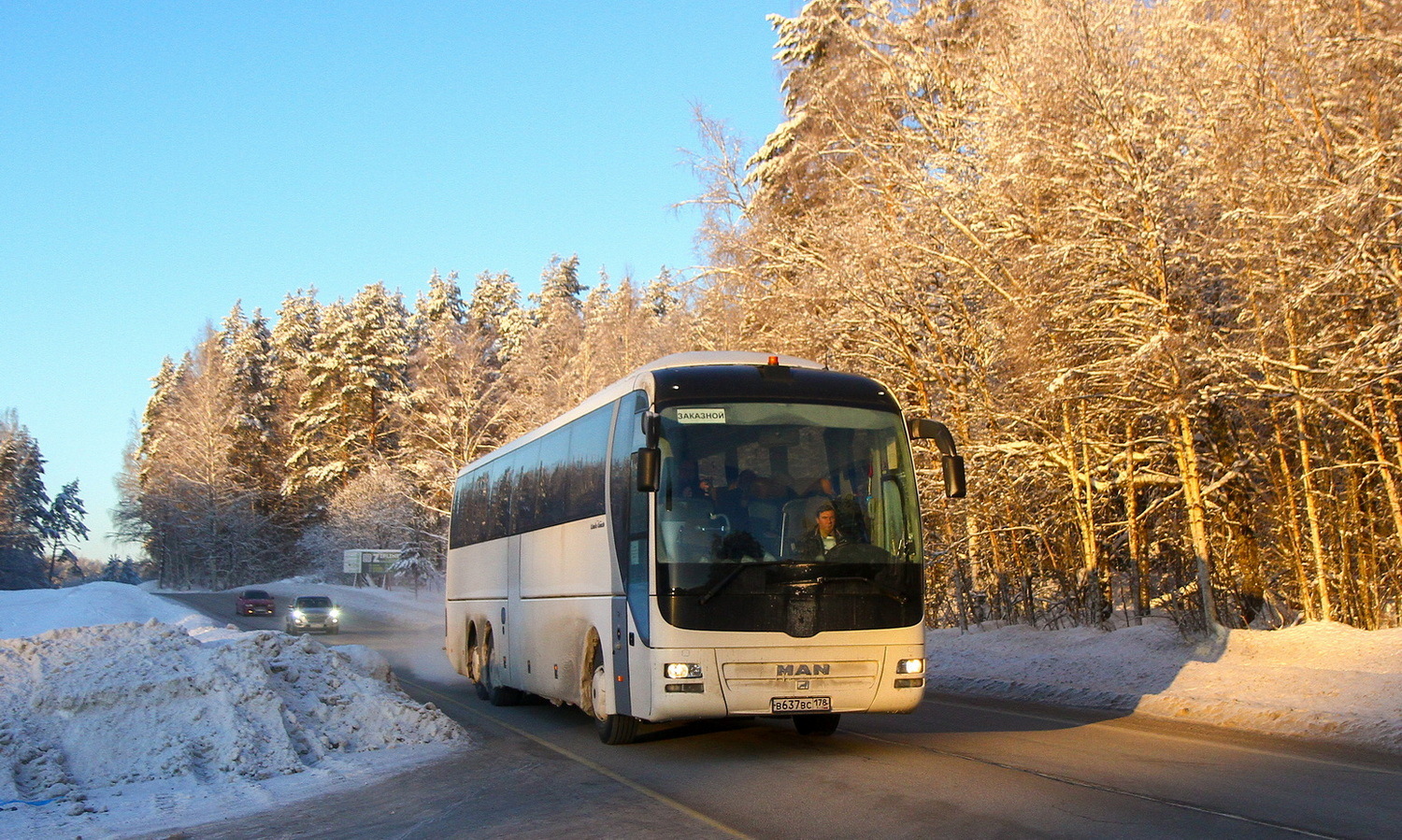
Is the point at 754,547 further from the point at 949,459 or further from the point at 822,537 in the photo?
the point at 949,459

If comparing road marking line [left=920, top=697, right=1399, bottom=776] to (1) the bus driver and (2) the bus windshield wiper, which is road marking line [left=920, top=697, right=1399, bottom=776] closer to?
(1) the bus driver

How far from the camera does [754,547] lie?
1061cm

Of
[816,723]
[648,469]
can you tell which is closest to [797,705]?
[816,723]

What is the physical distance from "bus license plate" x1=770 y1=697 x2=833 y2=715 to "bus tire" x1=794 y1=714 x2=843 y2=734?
1.97m

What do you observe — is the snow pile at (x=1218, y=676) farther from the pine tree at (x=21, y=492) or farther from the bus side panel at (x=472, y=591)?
the pine tree at (x=21, y=492)

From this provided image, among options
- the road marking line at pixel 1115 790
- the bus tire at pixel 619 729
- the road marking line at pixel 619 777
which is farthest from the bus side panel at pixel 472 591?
the road marking line at pixel 1115 790

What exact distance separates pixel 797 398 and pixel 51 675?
7517mm

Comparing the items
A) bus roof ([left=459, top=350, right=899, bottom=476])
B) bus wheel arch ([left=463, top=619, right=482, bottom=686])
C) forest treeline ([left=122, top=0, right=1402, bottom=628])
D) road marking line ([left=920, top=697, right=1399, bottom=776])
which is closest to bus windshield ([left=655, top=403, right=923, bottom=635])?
bus roof ([left=459, top=350, right=899, bottom=476])

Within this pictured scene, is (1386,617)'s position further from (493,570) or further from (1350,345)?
(493,570)

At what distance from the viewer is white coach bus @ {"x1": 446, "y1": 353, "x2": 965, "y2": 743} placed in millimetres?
10430

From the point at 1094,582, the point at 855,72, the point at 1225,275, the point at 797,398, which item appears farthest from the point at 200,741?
the point at 855,72

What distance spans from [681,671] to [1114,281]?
32.8ft

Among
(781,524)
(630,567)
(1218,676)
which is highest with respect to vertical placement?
(781,524)

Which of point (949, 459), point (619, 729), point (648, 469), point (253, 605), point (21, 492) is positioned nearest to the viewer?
point (648, 469)
